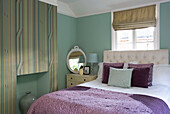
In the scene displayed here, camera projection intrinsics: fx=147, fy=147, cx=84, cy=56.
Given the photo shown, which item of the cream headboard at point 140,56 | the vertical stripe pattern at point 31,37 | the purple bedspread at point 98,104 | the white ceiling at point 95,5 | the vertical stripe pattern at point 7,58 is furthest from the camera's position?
the white ceiling at point 95,5

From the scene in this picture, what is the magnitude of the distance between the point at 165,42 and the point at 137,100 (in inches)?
73.7

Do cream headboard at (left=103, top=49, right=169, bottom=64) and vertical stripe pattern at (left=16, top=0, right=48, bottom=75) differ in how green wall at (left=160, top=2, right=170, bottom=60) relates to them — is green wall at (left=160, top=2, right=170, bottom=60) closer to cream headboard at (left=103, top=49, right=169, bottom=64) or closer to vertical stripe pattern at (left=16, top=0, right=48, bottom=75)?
cream headboard at (left=103, top=49, right=169, bottom=64)

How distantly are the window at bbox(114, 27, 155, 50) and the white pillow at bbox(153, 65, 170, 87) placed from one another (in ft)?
2.08

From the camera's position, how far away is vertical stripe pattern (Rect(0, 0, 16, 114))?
246cm

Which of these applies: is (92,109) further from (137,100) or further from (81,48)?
(81,48)

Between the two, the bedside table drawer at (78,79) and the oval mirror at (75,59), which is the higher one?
the oval mirror at (75,59)

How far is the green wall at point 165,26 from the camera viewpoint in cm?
311

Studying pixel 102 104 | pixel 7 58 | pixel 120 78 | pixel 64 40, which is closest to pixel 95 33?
pixel 64 40

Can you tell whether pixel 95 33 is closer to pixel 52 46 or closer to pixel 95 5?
pixel 95 5

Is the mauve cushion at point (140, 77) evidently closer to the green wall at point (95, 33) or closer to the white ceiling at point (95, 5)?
the green wall at point (95, 33)

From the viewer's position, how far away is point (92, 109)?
5.32ft

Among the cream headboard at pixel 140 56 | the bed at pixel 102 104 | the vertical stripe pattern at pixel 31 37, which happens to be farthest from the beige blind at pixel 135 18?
the vertical stripe pattern at pixel 31 37

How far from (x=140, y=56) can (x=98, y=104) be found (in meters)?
1.98

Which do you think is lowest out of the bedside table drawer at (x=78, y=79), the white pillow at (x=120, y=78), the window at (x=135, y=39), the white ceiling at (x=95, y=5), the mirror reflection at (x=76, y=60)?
the bedside table drawer at (x=78, y=79)
